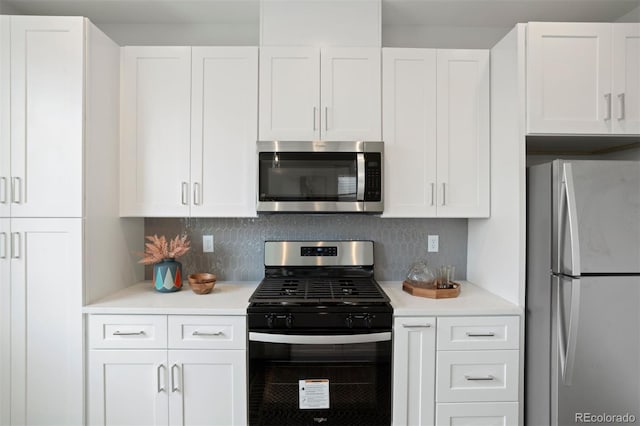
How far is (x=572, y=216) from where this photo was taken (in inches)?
60.2

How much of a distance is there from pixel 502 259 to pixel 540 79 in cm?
97

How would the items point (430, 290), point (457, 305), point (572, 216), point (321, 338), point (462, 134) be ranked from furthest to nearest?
point (462, 134) < point (430, 290) < point (457, 305) < point (321, 338) < point (572, 216)

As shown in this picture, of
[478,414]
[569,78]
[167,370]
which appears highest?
[569,78]

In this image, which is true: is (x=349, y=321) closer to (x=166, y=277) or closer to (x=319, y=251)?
(x=319, y=251)

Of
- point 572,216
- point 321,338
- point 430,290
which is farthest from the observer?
point 430,290

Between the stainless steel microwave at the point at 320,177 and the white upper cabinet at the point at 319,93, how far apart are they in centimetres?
8

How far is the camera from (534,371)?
1.75 m

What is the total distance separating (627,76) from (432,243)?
53.9 inches

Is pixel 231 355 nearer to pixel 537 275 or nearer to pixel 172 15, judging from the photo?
pixel 537 275

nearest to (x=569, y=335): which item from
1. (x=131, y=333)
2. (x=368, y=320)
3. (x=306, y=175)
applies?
(x=368, y=320)

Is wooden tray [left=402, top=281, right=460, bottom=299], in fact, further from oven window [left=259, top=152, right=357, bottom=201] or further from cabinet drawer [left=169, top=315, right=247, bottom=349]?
cabinet drawer [left=169, top=315, right=247, bottom=349]

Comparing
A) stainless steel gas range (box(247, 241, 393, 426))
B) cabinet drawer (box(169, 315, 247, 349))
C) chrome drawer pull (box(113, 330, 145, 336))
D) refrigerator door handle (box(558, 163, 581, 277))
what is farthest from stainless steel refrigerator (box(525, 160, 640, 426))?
chrome drawer pull (box(113, 330, 145, 336))

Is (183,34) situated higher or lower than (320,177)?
higher
